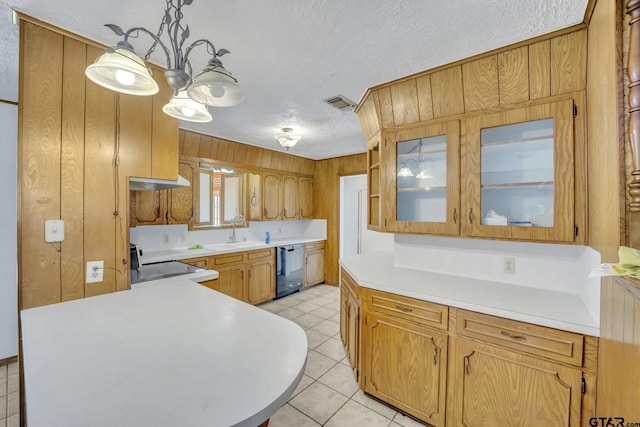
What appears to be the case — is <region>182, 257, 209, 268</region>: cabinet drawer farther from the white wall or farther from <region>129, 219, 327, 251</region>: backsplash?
the white wall

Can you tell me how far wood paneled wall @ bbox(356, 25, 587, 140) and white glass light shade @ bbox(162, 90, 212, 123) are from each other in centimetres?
142

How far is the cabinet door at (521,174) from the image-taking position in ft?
5.03

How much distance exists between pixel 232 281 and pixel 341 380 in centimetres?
196

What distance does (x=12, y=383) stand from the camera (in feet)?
7.01

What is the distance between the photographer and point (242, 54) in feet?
5.52

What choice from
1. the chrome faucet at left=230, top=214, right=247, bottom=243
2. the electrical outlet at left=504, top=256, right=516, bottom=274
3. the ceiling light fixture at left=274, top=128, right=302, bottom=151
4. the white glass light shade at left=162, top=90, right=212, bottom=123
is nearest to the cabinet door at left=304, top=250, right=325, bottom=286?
the chrome faucet at left=230, top=214, right=247, bottom=243

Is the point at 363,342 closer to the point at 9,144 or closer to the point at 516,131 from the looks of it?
the point at 516,131

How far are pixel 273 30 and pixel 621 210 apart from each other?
1808 millimetres

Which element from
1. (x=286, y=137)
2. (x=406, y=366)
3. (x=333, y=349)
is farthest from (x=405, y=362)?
(x=286, y=137)

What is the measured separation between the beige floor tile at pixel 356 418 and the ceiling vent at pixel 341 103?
2521 mm

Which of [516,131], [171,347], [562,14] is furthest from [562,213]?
[171,347]

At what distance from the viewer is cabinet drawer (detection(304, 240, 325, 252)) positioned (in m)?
4.62

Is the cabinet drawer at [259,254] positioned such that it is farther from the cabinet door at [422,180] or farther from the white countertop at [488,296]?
the cabinet door at [422,180]


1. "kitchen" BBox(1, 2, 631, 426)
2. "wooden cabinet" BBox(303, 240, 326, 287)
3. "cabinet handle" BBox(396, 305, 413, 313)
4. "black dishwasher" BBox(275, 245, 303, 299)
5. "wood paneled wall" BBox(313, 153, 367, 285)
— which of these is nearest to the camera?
"kitchen" BBox(1, 2, 631, 426)
